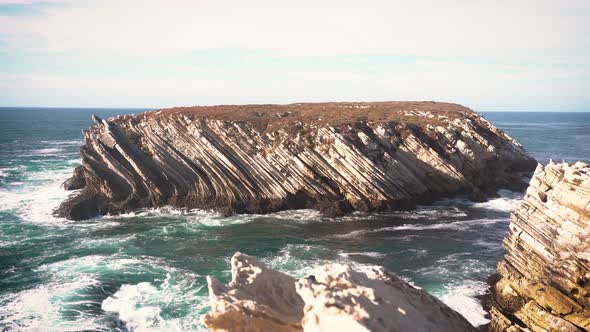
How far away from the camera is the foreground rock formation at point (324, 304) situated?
9.53 m

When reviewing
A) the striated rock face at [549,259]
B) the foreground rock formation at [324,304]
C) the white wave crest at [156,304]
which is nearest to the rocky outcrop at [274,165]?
the white wave crest at [156,304]

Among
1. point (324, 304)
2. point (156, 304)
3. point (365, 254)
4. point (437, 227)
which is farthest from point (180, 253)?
point (324, 304)

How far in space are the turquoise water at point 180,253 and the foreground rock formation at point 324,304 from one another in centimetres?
1174

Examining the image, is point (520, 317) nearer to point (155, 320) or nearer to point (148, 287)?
point (155, 320)

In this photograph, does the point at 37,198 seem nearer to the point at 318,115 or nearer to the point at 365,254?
the point at 318,115

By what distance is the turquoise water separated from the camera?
81.7 feet

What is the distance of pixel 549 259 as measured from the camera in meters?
22.1

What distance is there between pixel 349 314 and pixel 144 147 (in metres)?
46.5

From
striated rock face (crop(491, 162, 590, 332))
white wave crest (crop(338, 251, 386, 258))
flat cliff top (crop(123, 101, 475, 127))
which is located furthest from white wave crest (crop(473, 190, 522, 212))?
striated rock face (crop(491, 162, 590, 332))

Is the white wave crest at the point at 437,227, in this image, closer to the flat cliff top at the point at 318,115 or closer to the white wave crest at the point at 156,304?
the white wave crest at the point at 156,304

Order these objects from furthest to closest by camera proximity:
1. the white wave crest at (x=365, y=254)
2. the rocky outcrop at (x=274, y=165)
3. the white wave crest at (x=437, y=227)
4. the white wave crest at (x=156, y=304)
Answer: the rocky outcrop at (x=274, y=165), the white wave crest at (x=437, y=227), the white wave crest at (x=365, y=254), the white wave crest at (x=156, y=304)

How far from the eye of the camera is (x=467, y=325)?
12.9m

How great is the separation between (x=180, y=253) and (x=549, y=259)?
24.1 meters

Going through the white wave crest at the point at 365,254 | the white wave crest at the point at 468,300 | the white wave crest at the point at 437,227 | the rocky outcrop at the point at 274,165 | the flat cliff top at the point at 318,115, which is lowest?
the white wave crest at the point at 365,254
